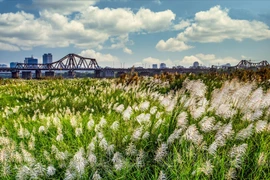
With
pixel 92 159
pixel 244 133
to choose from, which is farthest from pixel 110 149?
pixel 244 133

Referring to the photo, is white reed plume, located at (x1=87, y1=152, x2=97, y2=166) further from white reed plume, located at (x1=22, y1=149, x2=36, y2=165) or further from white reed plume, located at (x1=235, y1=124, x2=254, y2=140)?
white reed plume, located at (x1=235, y1=124, x2=254, y2=140)

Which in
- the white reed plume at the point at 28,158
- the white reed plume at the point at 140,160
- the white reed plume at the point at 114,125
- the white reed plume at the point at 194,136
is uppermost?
the white reed plume at the point at 194,136

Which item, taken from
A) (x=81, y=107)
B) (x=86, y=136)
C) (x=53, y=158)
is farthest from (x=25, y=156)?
(x=81, y=107)

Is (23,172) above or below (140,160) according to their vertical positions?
below

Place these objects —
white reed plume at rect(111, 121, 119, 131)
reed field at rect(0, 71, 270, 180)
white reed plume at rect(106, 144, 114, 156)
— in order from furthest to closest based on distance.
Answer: white reed plume at rect(111, 121, 119, 131) → white reed plume at rect(106, 144, 114, 156) → reed field at rect(0, 71, 270, 180)

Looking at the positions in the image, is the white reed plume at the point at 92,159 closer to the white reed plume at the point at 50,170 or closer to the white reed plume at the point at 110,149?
the white reed plume at the point at 110,149

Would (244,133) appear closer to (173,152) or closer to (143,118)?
(173,152)

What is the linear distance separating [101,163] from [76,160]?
16.4 inches

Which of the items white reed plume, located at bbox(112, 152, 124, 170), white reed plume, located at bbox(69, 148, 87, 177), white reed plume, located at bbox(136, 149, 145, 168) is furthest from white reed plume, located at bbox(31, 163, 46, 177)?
white reed plume, located at bbox(136, 149, 145, 168)

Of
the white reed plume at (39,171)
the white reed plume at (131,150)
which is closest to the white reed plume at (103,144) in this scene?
the white reed plume at (131,150)

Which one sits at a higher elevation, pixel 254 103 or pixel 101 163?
pixel 254 103

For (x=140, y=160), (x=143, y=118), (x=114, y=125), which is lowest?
(x=140, y=160)

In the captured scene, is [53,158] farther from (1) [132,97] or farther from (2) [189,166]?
(1) [132,97]

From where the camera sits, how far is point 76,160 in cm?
356
